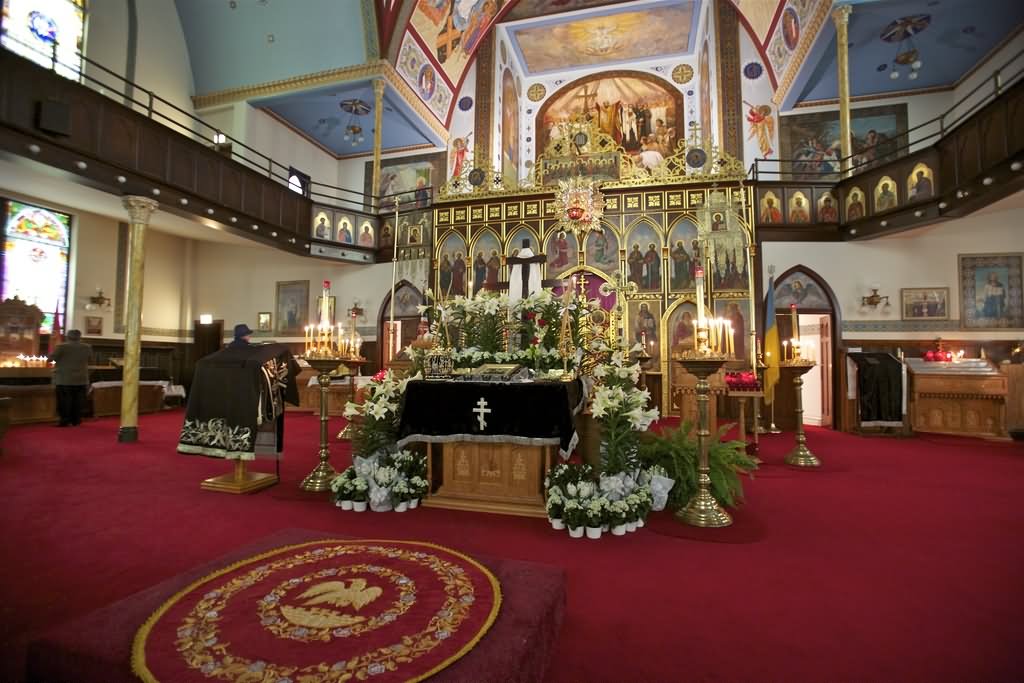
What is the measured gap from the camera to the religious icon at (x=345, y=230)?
44.3 feet

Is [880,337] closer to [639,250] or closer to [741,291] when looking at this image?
[741,291]

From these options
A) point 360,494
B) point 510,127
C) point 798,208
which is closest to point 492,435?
point 360,494

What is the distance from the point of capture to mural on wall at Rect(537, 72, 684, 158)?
1666 cm

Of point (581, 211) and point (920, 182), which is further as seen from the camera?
point (920, 182)

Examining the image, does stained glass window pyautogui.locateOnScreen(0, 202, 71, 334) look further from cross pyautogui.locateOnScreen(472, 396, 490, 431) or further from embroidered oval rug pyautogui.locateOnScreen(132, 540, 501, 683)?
embroidered oval rug pyautogui.locateOnScreen(132, 540, 501, 683)

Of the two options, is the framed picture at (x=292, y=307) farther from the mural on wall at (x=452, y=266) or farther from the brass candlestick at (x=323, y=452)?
the brass candlestick at (x=323, y=452)

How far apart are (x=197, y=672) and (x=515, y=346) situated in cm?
404

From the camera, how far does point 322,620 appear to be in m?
1.72

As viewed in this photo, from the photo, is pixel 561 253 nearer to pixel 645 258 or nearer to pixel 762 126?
pixel 645 258

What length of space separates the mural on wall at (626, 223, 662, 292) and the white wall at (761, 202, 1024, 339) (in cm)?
242

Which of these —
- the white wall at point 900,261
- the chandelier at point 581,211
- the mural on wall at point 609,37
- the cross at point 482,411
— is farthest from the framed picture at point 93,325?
the white wall at point 900,261

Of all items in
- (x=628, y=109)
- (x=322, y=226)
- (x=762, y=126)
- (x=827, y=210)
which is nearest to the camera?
(x=827, y=210)

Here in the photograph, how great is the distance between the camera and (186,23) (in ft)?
45.2

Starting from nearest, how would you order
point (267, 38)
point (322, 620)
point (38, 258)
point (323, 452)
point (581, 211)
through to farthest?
point (322, 620)
point (323, 452)
point (581, 211)
point (38, 258)
point (267, 38)
